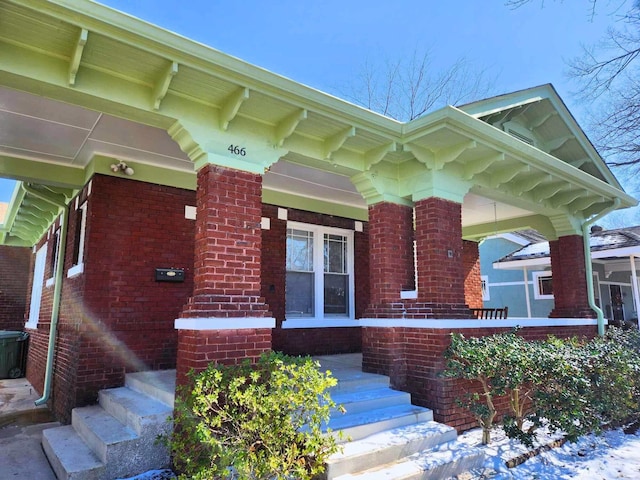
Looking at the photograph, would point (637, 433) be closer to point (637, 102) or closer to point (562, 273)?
point (562, 273)

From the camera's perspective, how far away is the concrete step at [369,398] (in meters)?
4.91

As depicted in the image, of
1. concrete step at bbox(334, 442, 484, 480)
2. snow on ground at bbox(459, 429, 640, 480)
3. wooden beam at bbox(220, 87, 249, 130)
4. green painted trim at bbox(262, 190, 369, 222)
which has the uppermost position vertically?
wooden beam at bbox(220, 87, 249, 130)

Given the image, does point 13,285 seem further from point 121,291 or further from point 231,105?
point 231,105

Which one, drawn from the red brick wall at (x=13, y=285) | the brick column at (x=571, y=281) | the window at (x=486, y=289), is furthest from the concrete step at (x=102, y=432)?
the window at (x=486, y=289)

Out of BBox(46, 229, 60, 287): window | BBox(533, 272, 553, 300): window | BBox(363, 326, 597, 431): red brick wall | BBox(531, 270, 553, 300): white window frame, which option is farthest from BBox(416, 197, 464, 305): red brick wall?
BBox(533, 272, 553, 300): window

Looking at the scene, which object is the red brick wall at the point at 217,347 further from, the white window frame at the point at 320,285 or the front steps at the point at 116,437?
the white window frame at the point at 320,285

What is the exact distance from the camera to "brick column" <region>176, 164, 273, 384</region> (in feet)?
13.5

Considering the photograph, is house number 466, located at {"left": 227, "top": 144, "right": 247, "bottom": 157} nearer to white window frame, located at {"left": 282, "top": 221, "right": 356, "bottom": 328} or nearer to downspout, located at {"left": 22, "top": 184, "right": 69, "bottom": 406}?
white window frame, located at {"left": 282, "top": 221, "right": 356, "bottom": 328}

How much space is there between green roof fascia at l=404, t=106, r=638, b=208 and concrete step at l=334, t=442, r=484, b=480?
3505 millimetres

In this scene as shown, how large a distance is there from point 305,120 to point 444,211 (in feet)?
7.53

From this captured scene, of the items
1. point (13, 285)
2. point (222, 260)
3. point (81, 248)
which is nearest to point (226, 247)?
point (222, 260)

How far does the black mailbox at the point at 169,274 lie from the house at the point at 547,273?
31.0 feet

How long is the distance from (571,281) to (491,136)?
454 centimetres

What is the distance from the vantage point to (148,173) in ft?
20.5
